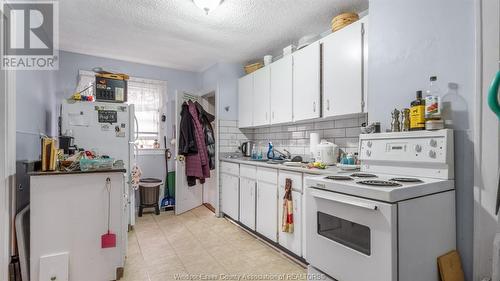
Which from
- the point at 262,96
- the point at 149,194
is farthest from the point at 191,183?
the point at 262,96

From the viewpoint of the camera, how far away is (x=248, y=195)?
9.84ft

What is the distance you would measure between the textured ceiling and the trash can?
194 centimetres

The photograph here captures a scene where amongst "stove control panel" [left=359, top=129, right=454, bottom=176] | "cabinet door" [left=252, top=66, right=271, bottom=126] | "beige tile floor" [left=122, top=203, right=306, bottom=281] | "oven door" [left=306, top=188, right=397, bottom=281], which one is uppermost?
"cabinet door" [left=252, top=66, right=271, bottom=126]

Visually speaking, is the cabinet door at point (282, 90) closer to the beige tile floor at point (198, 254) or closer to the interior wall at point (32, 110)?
the beige tile floor at point (198, 254)

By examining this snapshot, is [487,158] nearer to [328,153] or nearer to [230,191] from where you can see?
[328,153]

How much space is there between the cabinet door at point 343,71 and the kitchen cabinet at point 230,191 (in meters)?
1.53

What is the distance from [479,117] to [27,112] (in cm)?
328

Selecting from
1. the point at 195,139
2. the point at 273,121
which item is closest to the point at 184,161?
the point at 195,139

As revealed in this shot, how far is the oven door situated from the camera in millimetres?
1050

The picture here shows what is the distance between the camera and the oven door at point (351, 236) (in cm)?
Answer: 105

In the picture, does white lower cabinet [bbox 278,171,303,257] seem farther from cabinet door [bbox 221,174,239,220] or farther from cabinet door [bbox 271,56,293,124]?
cabinet door [bbox 221,174,239,220]

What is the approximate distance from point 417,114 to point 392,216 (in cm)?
76

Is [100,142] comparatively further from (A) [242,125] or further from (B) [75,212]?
(A) [242,125]

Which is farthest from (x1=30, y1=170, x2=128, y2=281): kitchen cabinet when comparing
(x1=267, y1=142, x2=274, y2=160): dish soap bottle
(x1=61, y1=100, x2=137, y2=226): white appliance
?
(x1=267, y1=142, x2=274, y2=160): dish soap bottle
